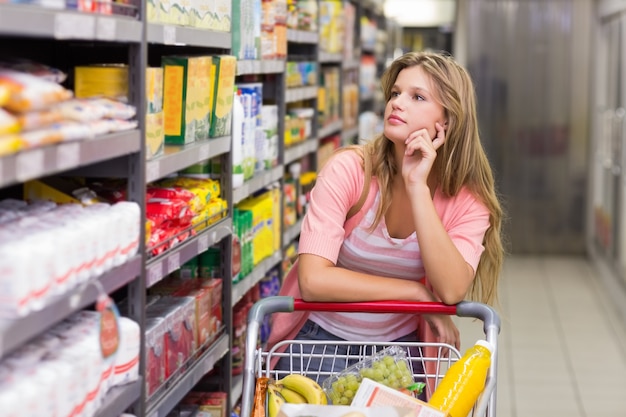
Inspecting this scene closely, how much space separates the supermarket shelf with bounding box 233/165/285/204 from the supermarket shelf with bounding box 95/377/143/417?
1.32 meters

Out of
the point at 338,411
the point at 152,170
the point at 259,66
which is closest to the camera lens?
the point at 338,411

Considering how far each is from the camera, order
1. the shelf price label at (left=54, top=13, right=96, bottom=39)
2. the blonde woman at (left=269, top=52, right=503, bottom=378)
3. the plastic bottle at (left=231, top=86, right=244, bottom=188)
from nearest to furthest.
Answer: the shelf price label at (left=54, top=13, right=96, bottom=39) < the blonde woman at (left=269, top=52, right=503, bottom=378) < the plastic bottle at (left=231, top=86, right=244, bottom=188)

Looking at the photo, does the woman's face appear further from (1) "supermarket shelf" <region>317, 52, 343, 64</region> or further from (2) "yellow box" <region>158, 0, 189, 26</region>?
(1) "supermarket shelf" <region>317, 52, 343, 64</region>

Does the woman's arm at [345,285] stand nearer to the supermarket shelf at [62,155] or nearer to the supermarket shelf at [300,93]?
the supermarket shelf at [62,155]

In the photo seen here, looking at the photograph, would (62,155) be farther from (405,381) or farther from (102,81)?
(405,381)

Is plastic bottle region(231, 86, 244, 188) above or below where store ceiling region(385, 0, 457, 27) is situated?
below

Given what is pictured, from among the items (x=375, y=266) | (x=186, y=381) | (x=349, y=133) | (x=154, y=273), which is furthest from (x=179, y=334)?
(x=349, y=133)

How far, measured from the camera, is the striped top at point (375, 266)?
3.01m

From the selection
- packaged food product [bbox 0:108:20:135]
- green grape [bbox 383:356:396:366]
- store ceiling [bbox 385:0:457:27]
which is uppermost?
store ceiling [bbox 385:0:457:27]

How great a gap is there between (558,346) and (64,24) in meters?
5.59

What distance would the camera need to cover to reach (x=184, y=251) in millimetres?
3092

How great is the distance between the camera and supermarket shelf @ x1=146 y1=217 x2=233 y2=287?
276cm

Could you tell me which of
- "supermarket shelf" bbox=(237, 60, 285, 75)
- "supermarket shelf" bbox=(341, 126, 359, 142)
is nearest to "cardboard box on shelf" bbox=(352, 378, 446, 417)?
"supermarket shelf" bbox=(237, 60, 285, 75)

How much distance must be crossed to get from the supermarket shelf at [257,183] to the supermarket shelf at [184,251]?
0.65 ft
